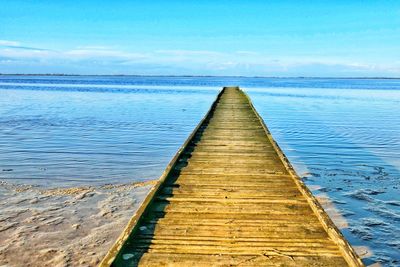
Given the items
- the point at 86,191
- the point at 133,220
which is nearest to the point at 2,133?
the point at 86,191

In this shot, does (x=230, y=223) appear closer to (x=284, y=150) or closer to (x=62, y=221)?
(x=62, y=221)

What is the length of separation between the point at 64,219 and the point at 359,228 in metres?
5.25

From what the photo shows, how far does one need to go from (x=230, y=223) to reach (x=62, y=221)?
360 centimetres

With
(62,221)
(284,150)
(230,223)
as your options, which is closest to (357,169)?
(284,150)

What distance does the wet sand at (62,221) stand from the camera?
5.90m

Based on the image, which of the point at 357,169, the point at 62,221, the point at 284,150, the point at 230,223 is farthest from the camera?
the point at 284,150

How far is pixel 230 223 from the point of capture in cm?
496

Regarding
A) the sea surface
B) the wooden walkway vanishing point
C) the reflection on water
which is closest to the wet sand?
the sea surface

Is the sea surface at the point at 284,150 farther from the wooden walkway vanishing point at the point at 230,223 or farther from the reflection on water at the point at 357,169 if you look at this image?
the wooden walkway vanishing point at the point at 230,223

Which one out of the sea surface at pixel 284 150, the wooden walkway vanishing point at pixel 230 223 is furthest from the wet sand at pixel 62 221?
the wooden walkway vanishing point at pixel 230 223

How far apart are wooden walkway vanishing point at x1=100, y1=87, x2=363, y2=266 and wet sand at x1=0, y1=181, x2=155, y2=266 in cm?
136

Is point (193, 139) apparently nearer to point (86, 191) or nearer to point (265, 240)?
point (86, 191)

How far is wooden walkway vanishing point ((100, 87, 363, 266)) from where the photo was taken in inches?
161

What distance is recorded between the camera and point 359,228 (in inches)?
287
